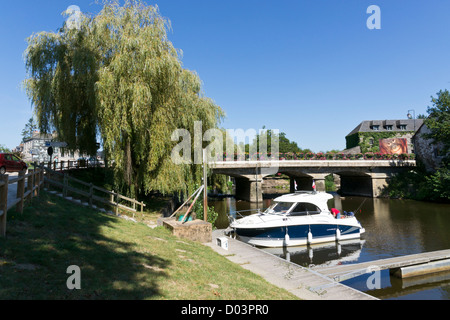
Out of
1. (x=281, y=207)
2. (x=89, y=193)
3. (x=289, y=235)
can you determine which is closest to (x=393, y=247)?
(x=289, y=235)

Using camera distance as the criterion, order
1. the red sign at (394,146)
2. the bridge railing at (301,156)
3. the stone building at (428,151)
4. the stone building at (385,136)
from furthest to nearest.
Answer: the stone building at (385,136) → the red sign at (394,146) → the stone building at (428,151) → the bridge railing at (301,156)

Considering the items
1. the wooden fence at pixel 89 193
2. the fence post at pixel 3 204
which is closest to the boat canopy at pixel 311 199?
the wooden fence at pixel 89 193

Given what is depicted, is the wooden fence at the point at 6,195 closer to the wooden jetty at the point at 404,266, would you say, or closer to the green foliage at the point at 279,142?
the wooden jetty at the point at 404,266

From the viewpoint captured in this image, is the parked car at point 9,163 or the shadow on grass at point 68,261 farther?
the parked car at point 9,163

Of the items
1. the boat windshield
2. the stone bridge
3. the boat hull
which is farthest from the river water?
the stone bridge

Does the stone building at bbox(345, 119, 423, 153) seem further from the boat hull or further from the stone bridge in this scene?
the boat hull

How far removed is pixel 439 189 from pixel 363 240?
20.3m

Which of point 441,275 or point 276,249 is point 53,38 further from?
point 441,275

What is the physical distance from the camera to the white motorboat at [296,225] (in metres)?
15.0

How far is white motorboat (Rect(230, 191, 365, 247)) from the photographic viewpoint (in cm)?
1502

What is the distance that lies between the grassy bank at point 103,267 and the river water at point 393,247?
565 cm

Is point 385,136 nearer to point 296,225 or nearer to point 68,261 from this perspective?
point 296,225

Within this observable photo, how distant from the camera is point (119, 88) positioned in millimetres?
14570
